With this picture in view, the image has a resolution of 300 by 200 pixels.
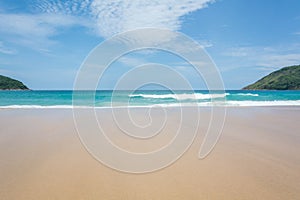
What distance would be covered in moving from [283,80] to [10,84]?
291 ft

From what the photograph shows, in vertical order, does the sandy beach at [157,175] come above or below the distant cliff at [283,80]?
below

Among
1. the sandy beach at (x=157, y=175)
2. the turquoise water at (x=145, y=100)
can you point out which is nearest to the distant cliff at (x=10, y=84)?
the turquoise water at (x=145, y=100)

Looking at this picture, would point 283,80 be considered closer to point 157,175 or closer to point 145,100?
point 145,100

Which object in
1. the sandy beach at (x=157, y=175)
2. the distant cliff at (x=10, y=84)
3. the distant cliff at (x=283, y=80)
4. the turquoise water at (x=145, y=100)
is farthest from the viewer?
the distant cliff at (x=10, y=84)

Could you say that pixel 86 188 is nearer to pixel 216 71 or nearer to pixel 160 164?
pixel 160 164

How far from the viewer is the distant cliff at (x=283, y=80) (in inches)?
2970

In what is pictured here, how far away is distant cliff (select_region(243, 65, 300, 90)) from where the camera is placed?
247 feet

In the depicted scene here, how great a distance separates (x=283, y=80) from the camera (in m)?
78.6

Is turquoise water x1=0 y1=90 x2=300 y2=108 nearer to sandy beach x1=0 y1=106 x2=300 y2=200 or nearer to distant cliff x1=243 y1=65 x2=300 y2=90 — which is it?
sandy beach x1=0 y1=106 x2=300 y2=200

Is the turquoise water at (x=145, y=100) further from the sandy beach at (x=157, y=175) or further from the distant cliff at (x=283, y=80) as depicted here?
the distant cliff at (x=283, y=80)

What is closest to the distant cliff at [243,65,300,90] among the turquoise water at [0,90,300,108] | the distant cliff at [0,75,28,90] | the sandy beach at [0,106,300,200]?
the turquoise water at [0,90,300,108]

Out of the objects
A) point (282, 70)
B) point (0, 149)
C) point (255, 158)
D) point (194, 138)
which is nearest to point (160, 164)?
point (255, 158)

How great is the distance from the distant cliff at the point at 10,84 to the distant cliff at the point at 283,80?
83034mm

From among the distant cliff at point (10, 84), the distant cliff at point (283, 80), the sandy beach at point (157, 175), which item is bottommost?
the sandy beach at point (157, 175)
